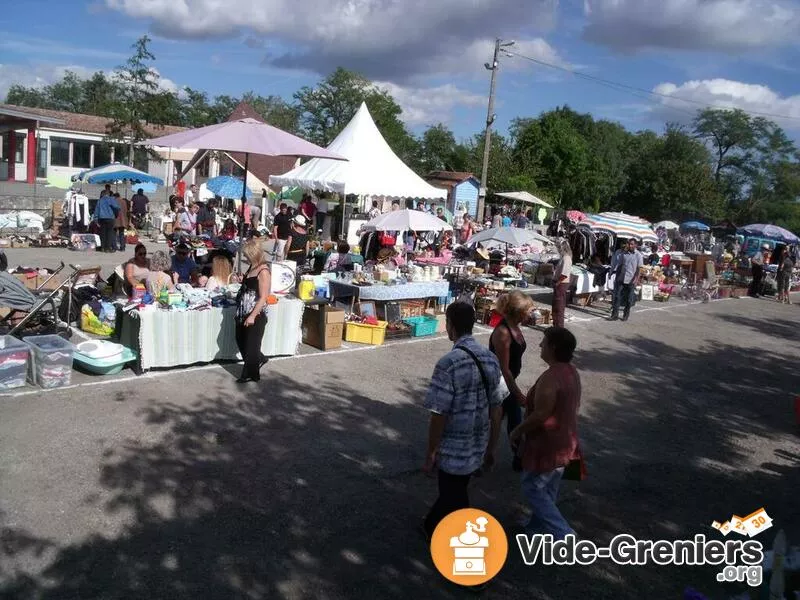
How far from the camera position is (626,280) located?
13.2 metres

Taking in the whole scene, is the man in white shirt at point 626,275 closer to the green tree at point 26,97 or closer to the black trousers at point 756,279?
the black trousers at point 756,279

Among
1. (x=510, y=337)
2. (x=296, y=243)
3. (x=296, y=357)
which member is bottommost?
(x=296, y=357)

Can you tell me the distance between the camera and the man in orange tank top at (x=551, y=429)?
153 inches

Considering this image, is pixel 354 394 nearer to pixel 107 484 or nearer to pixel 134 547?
pixel 107 484

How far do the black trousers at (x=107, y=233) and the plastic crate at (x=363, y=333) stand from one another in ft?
32.4

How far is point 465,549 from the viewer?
382 centimetres

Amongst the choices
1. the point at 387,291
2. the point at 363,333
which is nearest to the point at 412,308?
the point at 387,291

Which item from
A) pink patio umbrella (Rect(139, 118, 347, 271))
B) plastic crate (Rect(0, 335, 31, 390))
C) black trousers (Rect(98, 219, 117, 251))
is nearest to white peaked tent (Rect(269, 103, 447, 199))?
black trousers (Rect(98, 219, 117, 251))

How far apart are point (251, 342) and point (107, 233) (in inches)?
456

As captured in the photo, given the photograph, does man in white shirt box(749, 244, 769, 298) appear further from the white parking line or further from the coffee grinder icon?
the coffee grinder icon

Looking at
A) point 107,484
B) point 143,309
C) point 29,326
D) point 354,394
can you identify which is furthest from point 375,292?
point 107,484

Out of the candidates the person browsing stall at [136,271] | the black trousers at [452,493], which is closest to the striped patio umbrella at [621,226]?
the person browsing stall at [136,271]

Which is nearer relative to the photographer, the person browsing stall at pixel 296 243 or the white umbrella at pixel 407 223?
A: the person browsing stall at pixel 296 243

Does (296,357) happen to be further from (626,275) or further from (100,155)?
(100,155)
